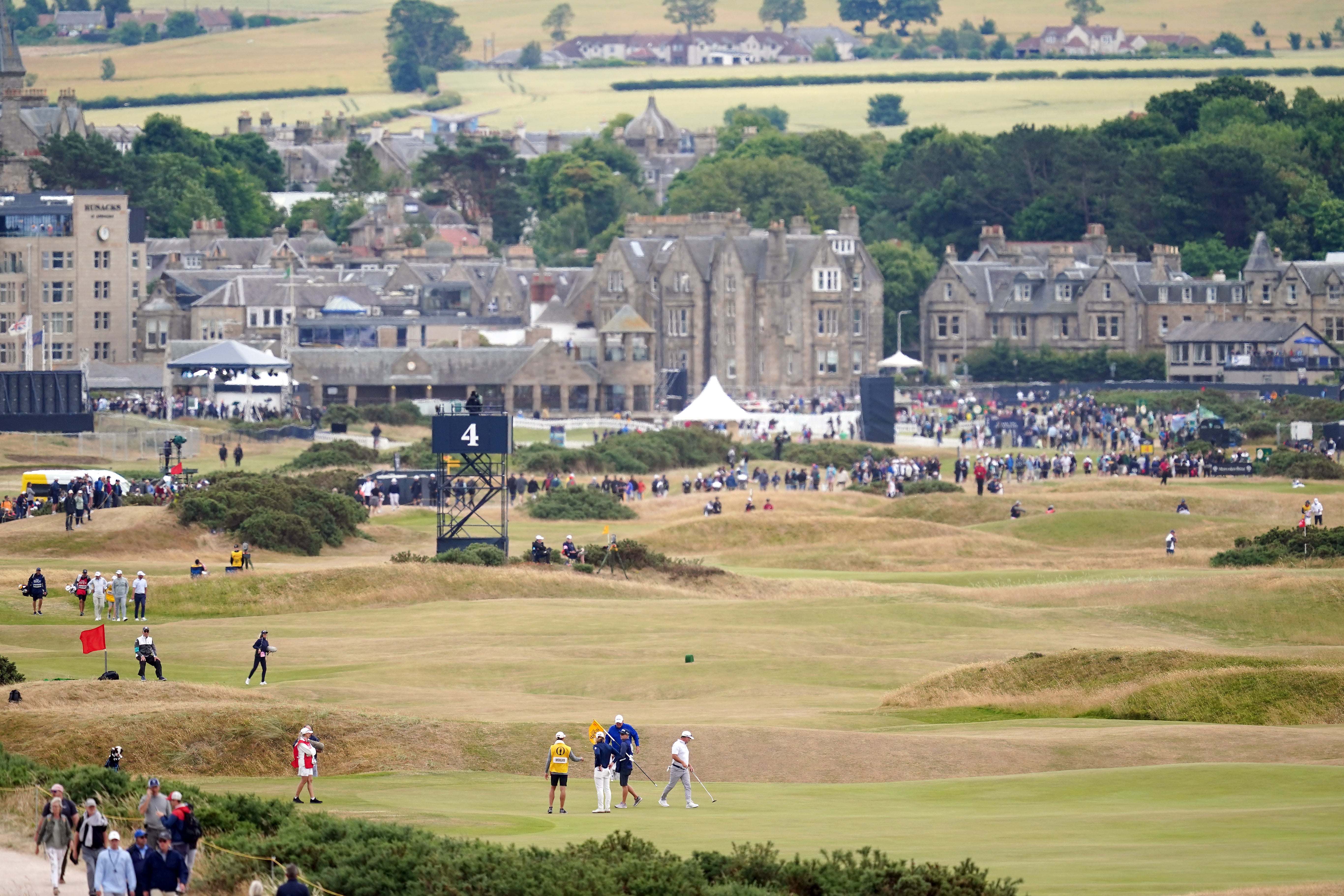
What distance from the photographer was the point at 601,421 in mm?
131125

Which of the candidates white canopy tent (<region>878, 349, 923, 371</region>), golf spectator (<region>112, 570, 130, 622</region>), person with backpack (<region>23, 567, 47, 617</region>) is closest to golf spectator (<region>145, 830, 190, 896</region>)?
golf spectator (<region>112, 570, 130, 622</region>)

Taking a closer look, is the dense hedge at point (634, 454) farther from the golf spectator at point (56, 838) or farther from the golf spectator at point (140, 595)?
the golf spectator at point (56, 838)

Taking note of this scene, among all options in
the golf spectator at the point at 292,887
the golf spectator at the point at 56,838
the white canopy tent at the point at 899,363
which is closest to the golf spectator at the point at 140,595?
the golf spectator at the point at 56,838

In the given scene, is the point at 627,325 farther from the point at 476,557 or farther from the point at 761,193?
the point at 476,557

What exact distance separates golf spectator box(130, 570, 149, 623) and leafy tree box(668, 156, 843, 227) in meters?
136

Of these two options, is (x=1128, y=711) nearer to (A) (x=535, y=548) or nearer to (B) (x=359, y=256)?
(A) (x=535, y=548)

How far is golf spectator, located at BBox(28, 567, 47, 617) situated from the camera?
54188mm

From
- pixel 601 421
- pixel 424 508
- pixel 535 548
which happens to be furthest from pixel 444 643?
pixel 601 421

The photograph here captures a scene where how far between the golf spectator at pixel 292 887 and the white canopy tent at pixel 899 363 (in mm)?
123757

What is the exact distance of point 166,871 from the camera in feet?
86.2

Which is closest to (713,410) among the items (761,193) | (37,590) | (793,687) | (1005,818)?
(37,590)

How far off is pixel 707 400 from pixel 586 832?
83.3 metres

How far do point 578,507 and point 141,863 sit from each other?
190 ft

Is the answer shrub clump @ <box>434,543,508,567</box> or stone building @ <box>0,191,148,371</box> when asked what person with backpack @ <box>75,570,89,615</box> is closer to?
shrub clump @ <box>434,543,508,567</box>
